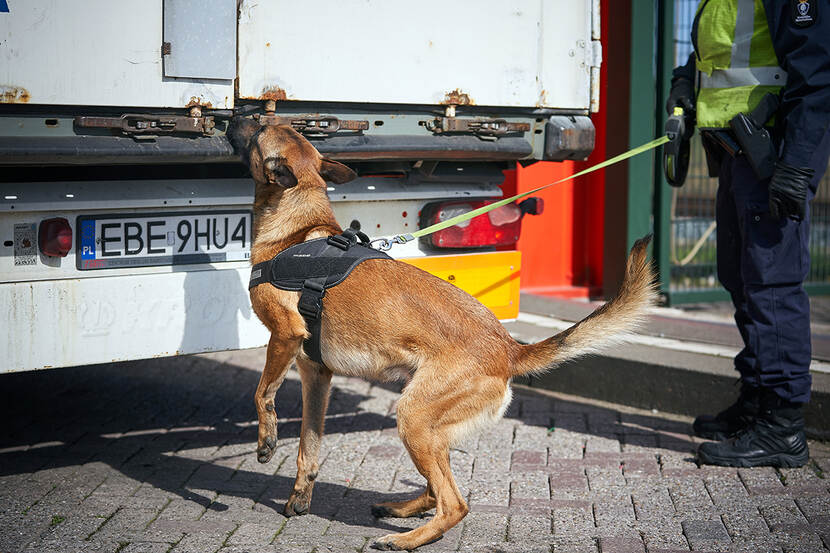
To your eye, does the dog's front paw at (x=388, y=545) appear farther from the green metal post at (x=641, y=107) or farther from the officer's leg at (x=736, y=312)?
the green metal post at (x=641, y=107)

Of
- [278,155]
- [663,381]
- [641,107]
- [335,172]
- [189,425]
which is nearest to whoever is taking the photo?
[278,155]

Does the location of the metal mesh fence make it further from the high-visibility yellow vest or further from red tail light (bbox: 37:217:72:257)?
red tail light (bbox: 37:217:72:257)

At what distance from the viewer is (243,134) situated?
3623 mm

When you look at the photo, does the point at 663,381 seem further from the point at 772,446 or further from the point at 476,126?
the point at 476,126

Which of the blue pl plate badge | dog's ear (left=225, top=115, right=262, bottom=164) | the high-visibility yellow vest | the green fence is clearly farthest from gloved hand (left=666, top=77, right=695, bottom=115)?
the blue pl plate badge

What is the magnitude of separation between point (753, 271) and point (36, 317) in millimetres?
3154

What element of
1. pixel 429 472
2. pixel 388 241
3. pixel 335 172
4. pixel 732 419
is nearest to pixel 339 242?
pixel 335 172

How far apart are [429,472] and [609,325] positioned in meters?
0.85

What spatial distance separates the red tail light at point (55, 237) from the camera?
3.54 metres

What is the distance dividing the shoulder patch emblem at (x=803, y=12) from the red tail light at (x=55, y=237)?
10.6ft

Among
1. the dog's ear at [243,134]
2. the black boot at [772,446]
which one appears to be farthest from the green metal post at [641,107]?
the dog's ear at [243,134]

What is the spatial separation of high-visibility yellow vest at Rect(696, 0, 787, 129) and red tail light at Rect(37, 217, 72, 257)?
2.98 metres

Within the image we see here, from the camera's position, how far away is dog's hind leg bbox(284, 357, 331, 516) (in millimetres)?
3633

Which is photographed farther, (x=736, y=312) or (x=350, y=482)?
(x=736, y=312)
